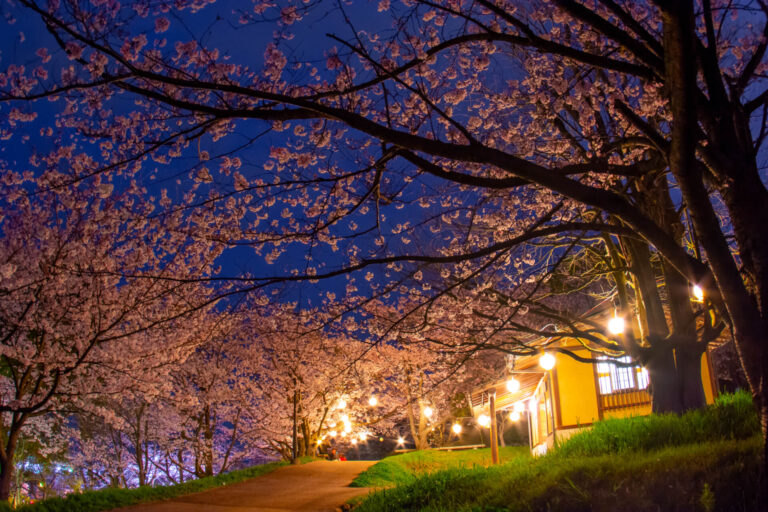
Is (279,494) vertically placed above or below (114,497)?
below

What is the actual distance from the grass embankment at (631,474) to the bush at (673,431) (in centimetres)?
1

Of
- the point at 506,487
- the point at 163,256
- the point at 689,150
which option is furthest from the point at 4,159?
the point at 689,150

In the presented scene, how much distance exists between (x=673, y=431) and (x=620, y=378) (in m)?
10.1

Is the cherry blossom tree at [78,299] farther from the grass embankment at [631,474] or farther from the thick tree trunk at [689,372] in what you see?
the thick tree trunk at [689,372]

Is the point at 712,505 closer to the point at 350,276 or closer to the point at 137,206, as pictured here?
the point at 350,276

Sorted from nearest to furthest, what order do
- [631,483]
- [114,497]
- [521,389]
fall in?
[631,483] → [114,497] → [521,389]

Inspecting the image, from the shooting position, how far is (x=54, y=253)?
1327cm

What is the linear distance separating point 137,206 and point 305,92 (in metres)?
11.1

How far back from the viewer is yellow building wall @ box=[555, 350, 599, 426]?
16.8 metres

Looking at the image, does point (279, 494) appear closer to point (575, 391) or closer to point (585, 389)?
point (575, 391)

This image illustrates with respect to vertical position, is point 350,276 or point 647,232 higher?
point 350,276

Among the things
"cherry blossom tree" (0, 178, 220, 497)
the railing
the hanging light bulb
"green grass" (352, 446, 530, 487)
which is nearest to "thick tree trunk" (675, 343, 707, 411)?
the hanging light bulb

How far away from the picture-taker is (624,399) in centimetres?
1568

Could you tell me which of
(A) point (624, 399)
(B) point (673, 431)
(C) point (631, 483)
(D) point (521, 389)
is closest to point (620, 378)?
(A) point (624, 399)
